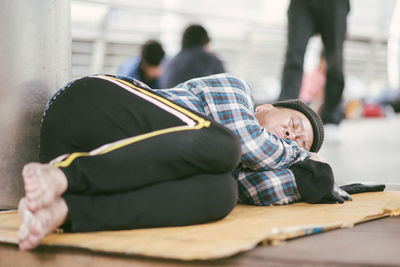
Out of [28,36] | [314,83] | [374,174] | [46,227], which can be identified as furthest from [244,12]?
[46,227]

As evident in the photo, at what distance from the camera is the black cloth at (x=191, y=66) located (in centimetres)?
507

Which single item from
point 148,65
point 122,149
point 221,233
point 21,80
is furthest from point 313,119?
point 148,65

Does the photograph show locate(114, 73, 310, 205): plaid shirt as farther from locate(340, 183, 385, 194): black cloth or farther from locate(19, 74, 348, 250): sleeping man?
locate(340, 183, 385, 194): black cloth

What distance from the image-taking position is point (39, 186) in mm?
1354

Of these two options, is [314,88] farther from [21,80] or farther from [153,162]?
[153,162]

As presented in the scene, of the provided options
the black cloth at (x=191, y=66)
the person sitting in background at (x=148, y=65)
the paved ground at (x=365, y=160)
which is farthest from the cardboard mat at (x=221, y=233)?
the person sitting in background at (x=148, y=65)

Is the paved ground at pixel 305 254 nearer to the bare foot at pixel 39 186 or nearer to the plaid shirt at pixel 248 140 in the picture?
the bare foot at pixel 39 186

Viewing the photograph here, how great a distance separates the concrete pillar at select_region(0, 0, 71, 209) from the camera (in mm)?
2156

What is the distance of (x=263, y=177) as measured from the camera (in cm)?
206

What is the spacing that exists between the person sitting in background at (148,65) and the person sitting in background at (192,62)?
41 cm

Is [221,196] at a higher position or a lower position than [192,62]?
lower

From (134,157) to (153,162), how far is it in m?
0.06

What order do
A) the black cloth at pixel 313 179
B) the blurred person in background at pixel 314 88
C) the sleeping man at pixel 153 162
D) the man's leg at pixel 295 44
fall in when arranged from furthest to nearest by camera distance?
Answer: 1. the blurred person in background at pixel 314 88
2. the man's leg at pixel 295 44
3. the black cloth at pixel 313 179
4. the sleeping man at pixel 153 162

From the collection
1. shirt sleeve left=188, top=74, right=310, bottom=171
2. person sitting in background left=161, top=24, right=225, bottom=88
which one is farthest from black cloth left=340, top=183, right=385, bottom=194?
person sitting in background left=161, top=24, right=225, bottom=88
